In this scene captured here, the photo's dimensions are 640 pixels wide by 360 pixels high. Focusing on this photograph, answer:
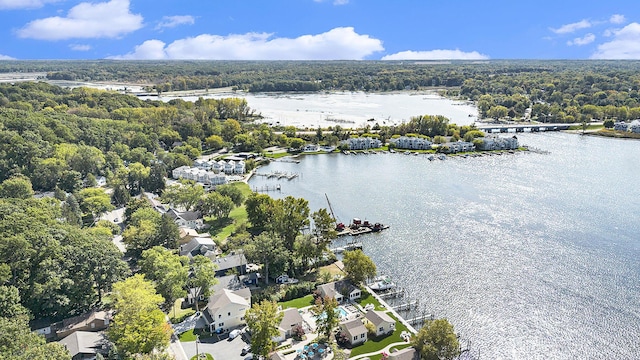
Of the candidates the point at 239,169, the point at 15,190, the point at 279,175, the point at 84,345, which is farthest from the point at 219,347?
the point at 239,169

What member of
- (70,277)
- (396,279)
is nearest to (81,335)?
(70,277)

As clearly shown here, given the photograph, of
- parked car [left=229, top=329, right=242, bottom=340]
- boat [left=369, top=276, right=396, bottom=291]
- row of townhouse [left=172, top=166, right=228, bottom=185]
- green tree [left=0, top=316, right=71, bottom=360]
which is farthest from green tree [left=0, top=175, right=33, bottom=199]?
boat [left=369, top=276, right=396, bottom=291]

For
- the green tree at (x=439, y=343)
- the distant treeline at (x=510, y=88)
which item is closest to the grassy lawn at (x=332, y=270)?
the green tree at (x=439, y=343)

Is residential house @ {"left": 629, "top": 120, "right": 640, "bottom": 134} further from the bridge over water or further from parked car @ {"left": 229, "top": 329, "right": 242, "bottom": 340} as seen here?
parked car @ {"left": 229, "top": 329, "right": 242, "bottom": 340}

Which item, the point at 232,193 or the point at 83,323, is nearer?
the point at 83,323

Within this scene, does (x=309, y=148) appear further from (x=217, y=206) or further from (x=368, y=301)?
(x=368, y=301)

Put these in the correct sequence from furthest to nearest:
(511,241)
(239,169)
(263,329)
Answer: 1. (239,169)
2. (511,241)
3. (263,329)
